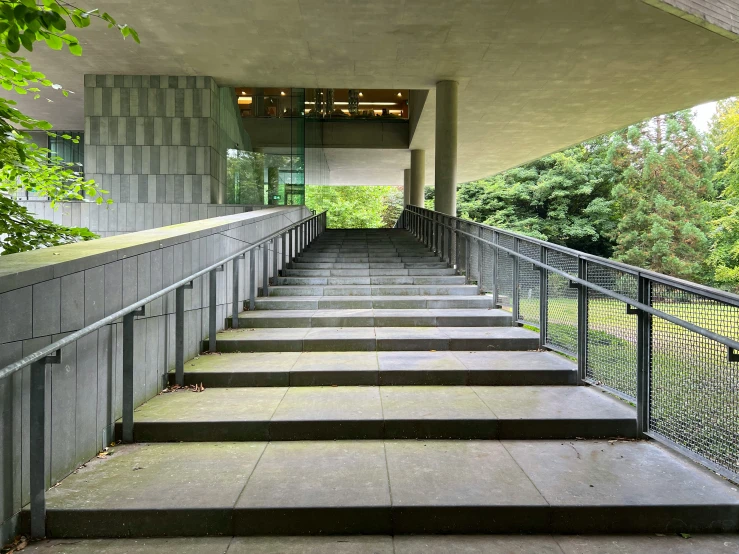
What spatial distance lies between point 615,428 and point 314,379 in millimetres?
2396

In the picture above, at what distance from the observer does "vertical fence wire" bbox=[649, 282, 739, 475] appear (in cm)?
307

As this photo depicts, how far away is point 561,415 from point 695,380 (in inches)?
35.0

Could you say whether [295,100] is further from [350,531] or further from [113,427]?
[350,531]

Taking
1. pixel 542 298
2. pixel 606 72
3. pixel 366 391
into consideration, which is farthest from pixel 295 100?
pixel 366 391

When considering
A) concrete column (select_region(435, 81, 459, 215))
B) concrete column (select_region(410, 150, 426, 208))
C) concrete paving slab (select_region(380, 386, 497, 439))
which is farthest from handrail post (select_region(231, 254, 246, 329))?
concrete column (select_region(410, 150, 426, 208))

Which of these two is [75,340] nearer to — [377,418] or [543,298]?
[377,418]

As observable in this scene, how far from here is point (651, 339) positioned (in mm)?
3785

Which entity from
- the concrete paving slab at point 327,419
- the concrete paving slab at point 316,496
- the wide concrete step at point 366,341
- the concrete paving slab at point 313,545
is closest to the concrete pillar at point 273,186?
the wide concrete step at point 366,341

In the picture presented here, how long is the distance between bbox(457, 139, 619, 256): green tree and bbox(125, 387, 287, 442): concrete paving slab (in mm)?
32188

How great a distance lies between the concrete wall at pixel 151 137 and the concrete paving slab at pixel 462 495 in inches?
469

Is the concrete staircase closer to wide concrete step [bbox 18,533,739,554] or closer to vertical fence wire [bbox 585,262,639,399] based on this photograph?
wide concrete step [bbox 18,533,739,554]

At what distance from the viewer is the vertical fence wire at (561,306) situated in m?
4.98

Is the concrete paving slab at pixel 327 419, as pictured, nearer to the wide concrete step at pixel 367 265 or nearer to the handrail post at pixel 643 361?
the handrail post at pixel 643 361

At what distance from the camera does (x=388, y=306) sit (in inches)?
282
